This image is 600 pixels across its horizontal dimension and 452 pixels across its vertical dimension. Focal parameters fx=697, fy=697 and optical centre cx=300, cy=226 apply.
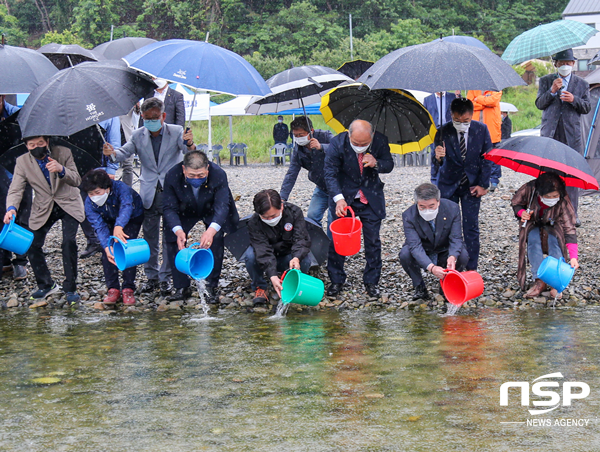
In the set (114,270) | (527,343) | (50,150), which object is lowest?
(527,343)

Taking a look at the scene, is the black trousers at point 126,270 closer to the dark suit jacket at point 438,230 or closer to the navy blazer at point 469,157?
the dark suit jacket at point 438,230

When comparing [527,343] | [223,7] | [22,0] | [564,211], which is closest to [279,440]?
[527,343]

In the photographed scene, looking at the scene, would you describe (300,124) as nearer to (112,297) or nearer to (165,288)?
(165,288)

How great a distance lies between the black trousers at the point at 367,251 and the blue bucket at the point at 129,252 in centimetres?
189

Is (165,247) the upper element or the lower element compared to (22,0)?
lower

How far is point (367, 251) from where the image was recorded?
7.14m

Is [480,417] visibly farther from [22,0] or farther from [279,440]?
[22,0]

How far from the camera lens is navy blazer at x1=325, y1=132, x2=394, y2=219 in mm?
6988

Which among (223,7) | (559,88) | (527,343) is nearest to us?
(527,343)

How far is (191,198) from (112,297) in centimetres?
132

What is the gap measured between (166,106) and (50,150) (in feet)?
7.31

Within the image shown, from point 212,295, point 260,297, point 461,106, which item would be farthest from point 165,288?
point 461,106

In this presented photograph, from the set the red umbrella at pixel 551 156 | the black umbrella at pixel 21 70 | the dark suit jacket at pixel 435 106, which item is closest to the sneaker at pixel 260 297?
the red umbrella at pixel 551 156

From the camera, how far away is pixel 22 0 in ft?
160
